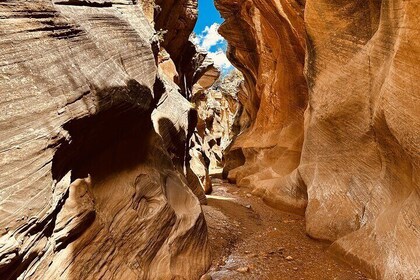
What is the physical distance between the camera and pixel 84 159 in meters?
5.03

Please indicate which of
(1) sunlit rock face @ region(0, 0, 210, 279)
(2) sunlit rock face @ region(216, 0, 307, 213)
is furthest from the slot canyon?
(2) sunlit rock face @ region(216, 0, 307, 213)

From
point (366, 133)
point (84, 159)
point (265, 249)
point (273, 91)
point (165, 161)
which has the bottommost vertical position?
point (265, 249)

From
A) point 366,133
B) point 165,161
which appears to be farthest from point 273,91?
point 165,161

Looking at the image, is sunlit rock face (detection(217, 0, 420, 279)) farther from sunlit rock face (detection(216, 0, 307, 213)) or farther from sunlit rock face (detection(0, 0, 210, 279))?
sunlit rock face (detection(0, 0, 210, 279))

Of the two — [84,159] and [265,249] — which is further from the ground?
[84,159]

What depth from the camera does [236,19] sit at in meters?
18.6

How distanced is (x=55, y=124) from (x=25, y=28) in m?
1.41

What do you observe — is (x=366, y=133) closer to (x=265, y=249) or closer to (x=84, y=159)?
(x=265, y=249)

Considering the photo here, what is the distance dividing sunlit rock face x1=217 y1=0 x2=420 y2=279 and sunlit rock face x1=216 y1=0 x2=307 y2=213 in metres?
0.13

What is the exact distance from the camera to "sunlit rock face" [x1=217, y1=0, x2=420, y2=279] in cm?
548

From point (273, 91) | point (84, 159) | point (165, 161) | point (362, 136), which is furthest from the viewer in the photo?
point (273, 91)

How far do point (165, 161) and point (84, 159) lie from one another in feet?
8.15

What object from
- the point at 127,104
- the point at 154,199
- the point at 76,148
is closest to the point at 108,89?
the point at 127,104

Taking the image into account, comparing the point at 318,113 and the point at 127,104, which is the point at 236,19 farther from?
the point at 127,104
